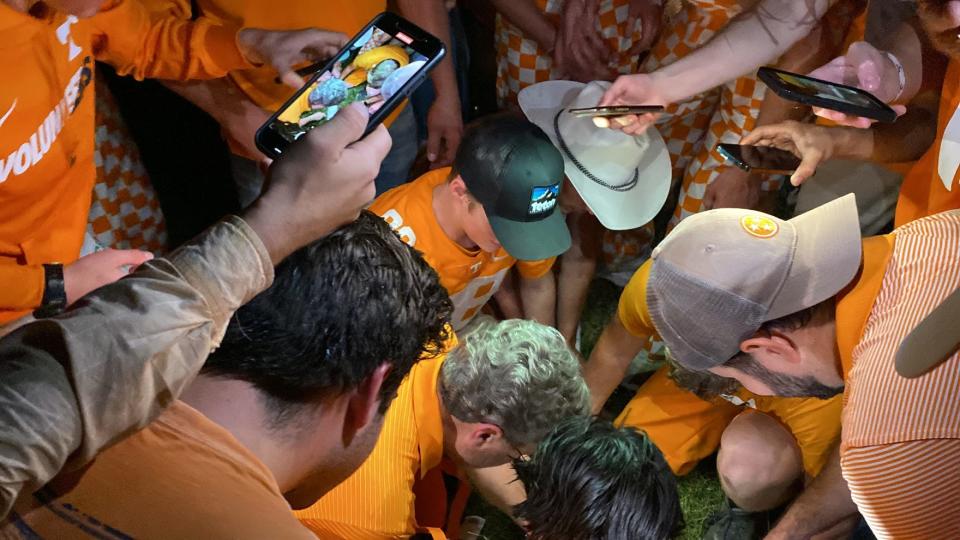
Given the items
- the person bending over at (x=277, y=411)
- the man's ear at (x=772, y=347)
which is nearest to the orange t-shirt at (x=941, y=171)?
the man's ear at (x=772, y=347)

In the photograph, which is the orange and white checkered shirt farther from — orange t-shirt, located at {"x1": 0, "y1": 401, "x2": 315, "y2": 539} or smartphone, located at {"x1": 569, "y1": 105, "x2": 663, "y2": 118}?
orange t-shirt, located at {"x1": 0, "y1": 401, "x2": 315, "y2": 539}

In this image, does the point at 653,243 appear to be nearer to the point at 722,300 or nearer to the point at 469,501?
the point at 469,501

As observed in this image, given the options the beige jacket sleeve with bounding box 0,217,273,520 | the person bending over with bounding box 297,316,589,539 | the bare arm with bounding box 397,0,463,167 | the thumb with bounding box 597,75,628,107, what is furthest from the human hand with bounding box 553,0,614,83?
the beige jacket sleeve with bounding box 0,217,273,520

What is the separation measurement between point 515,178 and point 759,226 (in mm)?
586

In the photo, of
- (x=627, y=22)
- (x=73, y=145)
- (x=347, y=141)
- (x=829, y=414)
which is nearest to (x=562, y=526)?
(x=347, y=141)

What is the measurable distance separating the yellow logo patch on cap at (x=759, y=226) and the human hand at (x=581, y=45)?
0.83m

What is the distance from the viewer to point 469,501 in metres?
2.26

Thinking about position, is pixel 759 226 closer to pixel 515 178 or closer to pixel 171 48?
pixel 515 178

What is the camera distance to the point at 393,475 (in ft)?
5.49

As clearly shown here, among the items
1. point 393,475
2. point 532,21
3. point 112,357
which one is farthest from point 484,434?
point 532,21

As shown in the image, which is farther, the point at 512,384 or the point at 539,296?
the point at 539,296

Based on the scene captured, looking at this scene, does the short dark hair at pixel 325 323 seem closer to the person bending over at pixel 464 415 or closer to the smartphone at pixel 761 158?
the person bending over at pixel 464 415

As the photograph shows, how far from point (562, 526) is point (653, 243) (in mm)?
1412

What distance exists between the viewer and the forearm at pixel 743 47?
1926mm
